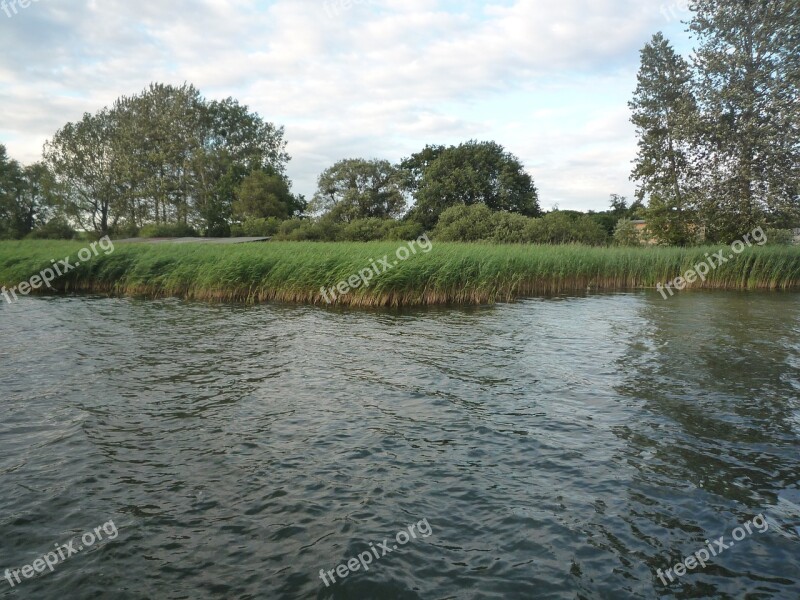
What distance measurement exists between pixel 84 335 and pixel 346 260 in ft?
26.9

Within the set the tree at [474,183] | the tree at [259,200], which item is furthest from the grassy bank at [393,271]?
the tree at [259,200]

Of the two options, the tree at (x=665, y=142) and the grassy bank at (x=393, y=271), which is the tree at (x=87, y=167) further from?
the tree at (x=665, y=142)

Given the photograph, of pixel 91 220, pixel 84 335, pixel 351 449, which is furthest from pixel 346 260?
pixel 91 220

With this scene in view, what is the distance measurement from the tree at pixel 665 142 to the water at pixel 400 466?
25.9 m

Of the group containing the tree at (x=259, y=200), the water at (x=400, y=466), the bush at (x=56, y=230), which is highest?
the tree at (x=259, y=200)

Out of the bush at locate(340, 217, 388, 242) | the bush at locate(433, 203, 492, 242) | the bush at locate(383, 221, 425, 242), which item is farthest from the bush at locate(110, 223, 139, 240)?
the bush at locate(433, 203, 492, 242)

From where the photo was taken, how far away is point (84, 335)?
12758mm

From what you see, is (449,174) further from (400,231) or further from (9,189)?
(9,189)

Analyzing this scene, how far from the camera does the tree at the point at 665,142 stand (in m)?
34.4

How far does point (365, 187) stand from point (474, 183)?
972 cm

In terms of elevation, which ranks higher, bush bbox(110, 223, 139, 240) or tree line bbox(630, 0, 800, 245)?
tree line bbox(630, 0, 800, 245)

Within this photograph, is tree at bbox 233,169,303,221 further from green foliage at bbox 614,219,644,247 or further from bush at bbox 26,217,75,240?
green foliage at bbox 614,219,644,247

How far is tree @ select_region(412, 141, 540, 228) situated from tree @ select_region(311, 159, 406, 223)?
2502 millimetres

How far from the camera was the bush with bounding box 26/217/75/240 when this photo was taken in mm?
49594
